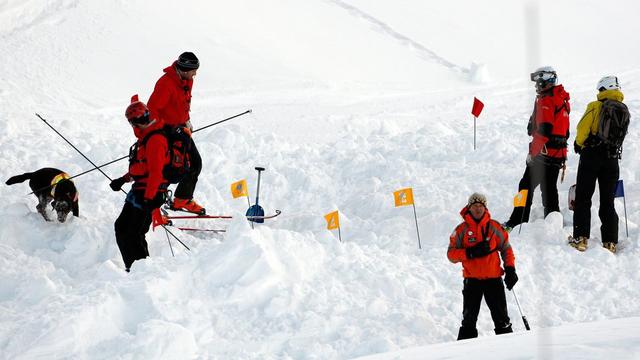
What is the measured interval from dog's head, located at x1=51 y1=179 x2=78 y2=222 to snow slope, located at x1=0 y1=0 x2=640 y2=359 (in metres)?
0.16

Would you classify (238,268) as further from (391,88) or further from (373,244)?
(391,88)

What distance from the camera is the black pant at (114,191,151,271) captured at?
24.0 feet

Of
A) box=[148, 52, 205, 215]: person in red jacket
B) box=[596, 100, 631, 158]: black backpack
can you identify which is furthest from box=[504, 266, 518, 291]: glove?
box=[148, 52, 205, 215]: person in red jacket

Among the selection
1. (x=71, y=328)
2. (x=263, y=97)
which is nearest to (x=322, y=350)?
Answer: (x=71, y=328)

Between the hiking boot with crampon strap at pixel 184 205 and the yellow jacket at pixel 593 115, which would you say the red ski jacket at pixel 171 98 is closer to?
the hiking boot with crampon strap at pixel 184 205

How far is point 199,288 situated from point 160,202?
4.25 ft

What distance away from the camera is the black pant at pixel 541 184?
838 cm

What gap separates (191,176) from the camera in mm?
8664

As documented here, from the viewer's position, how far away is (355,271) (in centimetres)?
701

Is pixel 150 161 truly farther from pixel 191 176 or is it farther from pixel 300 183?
pixel 300 183

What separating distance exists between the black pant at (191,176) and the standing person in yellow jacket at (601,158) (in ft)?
13.7

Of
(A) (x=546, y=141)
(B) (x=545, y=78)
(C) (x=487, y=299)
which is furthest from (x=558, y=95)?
(C) (x=487, y=299)

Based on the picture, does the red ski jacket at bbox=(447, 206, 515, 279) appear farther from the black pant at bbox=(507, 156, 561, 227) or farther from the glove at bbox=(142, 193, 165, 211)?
the glove at bbox=(142, 193, 165, 211)

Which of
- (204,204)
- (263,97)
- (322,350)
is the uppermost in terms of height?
(263,97)
